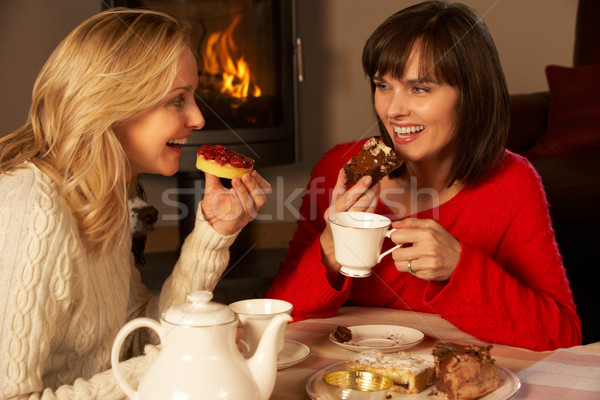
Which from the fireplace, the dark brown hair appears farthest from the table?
the fireplace

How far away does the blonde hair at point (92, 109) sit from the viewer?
1.20m

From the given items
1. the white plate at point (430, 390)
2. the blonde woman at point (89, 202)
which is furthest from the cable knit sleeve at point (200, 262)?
the white plate at point (430, 390)

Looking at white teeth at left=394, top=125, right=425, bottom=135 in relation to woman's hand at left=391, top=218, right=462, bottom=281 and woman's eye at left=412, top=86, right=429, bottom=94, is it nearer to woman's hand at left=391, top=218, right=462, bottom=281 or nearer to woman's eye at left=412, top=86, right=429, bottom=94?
woman's eye at left=412, top=86, right=429, bottom=94

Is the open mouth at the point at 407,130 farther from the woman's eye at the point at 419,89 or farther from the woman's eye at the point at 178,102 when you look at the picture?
the woman's eye at the point at 178,102

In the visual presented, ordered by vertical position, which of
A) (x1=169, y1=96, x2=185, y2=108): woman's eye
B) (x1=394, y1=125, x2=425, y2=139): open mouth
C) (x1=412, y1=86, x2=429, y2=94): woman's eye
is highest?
(x1=412, y1=86, x2=429, y2=94): woman's eye

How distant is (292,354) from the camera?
43.3 inches

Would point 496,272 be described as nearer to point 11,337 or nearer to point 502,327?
point 502,327

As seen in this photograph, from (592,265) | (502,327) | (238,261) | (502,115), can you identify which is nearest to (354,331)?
(502,327)

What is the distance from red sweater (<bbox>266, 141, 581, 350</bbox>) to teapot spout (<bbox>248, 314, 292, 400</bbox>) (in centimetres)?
51

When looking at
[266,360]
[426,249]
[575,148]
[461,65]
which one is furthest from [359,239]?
[575,148]

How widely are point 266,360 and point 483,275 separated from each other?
61 centimetres

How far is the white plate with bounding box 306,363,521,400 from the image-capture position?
931 millimetres

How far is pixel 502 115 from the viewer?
5.50ft

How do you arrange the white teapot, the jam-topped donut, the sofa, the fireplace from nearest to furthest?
the white teapot < the jam-topped donut < the sofa < the fireplace
